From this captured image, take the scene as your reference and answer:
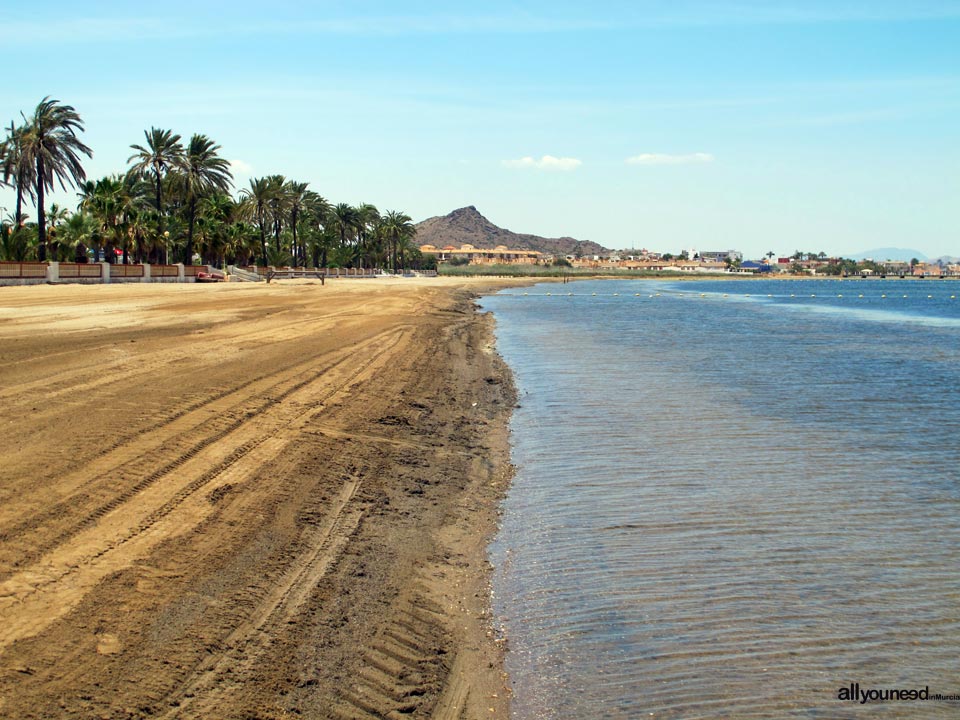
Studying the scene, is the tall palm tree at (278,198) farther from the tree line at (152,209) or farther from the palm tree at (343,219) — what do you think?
the palm tree at (343,219)

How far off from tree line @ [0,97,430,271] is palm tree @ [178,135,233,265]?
9 cm

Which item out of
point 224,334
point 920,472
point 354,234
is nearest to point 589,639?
point 920,472

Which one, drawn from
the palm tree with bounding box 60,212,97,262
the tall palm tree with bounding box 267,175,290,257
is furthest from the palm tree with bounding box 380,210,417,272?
the palm tree with bounding box 60,212,97,262

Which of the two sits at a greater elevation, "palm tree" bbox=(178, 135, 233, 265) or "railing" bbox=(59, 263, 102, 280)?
"palm tree" bbox=(178, 135, 233, 265)

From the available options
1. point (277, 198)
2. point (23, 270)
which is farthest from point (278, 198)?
point (23, 270)

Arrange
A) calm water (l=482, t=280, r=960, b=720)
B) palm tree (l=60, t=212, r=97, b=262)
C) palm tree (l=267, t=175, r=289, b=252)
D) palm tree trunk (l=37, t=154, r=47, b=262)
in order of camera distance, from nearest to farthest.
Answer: calm water (l=482, t=280, r=960, b=720) < palm tree trunk (l=37, t=154, r=47, b=262) < palm tree (l=60, t=212, r=97, b=262) < palm tree (l=267, t=175, r=289, b=252)

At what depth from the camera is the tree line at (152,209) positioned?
54.8 m

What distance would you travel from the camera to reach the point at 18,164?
5488cm

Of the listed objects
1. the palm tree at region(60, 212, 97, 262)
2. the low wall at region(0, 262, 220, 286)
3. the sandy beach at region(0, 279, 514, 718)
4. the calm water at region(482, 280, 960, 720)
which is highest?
the palm tree at region(60, 212, 97, 262)

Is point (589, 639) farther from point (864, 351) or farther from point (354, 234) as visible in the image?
point (354, 234)

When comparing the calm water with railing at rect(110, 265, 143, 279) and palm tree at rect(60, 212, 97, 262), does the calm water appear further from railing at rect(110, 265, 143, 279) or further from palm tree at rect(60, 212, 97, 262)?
palm tree at rect(60, 212, 97, 262)

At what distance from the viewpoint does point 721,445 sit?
12.8 metres

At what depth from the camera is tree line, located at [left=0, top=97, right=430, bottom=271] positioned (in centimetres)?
5481

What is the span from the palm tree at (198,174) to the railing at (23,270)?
2368 centimetres
